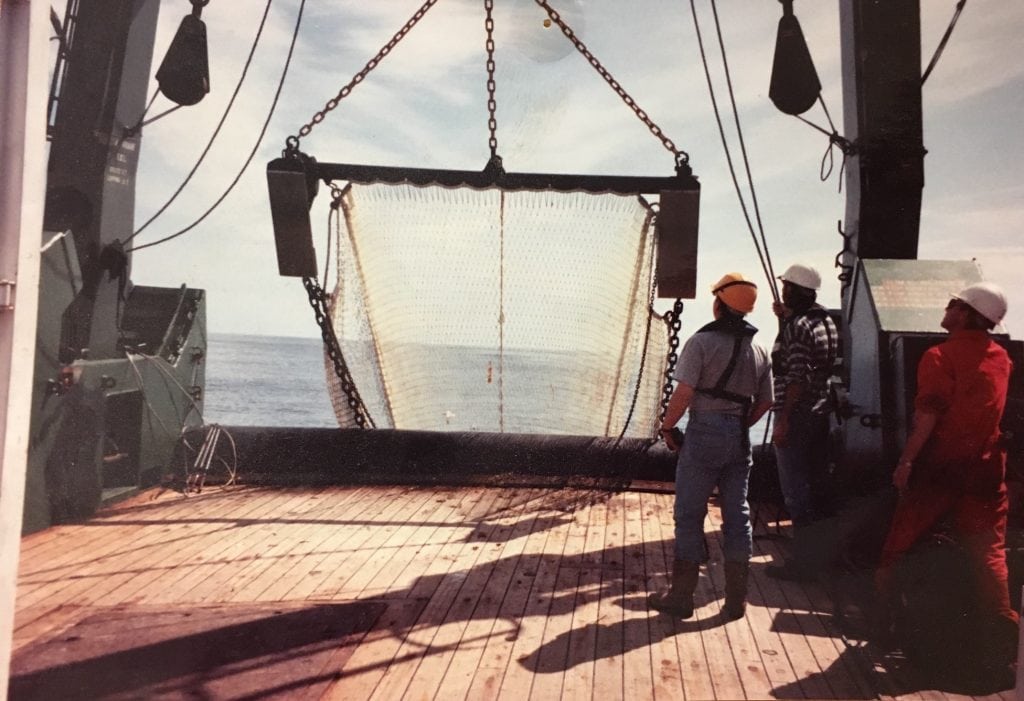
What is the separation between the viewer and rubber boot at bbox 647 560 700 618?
3783 millimetres

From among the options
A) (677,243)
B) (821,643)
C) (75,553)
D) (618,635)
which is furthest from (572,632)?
(75,553)

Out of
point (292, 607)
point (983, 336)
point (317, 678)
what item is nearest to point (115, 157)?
point (292, 607)

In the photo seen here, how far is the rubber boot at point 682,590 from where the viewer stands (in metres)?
3.78

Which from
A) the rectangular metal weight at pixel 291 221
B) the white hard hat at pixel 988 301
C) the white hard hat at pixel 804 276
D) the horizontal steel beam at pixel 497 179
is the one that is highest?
the horizontal steel beam at pixel 497 179

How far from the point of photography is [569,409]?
6574 mm

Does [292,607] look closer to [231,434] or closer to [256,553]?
[256,553]

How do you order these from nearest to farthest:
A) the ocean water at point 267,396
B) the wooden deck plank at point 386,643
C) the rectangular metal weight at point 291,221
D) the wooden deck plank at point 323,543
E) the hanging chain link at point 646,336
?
the wooden deck plank at point 386,643
the wooden deck plank at point 323,543
the rectangular metal weight at point 291,221
the hanging chain link at point 646,336
the ocean water at point 267,396

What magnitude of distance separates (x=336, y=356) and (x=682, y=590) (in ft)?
11.3

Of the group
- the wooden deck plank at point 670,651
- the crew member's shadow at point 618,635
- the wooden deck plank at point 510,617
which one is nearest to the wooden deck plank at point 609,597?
the crew member's shadow at point 618,635

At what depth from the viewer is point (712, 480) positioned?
377cm

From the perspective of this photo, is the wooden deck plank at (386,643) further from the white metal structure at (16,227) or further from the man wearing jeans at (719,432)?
the white metal structure at (16,227)

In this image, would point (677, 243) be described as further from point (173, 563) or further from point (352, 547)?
point (173, 563)

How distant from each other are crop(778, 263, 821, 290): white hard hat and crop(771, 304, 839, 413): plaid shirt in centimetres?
14

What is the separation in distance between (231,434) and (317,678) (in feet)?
14.3
